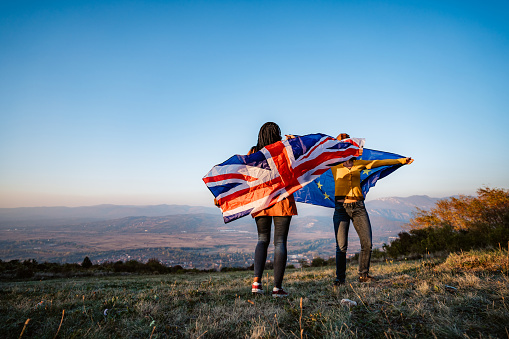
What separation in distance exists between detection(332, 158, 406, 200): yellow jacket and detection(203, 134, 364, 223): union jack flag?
48cm

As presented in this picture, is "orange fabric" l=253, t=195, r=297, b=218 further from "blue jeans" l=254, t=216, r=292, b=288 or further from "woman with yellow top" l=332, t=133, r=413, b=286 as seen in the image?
"woman with yellow top" l=332, t=133, r=413, b=286

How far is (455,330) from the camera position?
1.80 metres

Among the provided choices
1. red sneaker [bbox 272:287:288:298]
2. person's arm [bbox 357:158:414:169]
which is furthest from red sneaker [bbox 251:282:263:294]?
person's arm [bbox 357:158:414:169]

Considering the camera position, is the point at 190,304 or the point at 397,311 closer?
the point at 397,311

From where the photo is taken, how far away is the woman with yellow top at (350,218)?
4.39 meters

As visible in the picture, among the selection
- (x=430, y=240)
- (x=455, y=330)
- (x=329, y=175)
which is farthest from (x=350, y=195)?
(x=430, y=240)

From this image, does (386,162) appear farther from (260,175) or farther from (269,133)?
(260,175)

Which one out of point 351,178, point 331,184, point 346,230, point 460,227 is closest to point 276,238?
point 346,230

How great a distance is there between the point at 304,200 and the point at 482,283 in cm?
323

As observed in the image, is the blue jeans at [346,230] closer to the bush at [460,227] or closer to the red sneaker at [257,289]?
the red sneaker at [257,289]

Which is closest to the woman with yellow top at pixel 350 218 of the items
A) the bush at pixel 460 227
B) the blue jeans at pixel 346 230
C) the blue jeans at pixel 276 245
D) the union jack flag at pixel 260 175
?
the blue jeans at pixel 346 230

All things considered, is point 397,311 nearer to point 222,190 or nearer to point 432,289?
point 432,289

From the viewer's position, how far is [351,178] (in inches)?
184

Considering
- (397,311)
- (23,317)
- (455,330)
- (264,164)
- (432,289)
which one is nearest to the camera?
(455,330)
